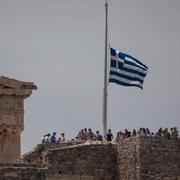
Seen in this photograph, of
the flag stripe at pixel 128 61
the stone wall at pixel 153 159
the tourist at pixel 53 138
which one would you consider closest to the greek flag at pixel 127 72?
the flag stripe at pixel 128 61

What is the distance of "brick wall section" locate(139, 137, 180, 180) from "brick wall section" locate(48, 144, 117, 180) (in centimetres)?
229

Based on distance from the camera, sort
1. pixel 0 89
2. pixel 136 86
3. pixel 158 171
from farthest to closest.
A: pixel 0 89 < pixel 136 86 < pixel 158 171

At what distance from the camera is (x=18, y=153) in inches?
3061

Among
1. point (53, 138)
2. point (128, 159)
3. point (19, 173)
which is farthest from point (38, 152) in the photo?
point (19, 173)

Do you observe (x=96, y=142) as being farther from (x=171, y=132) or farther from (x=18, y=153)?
(x=18, y=153)

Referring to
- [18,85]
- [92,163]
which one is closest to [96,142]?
[92,163]

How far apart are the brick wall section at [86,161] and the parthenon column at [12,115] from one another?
1274cm

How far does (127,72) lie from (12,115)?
30.1 feet

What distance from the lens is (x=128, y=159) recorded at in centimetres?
6444

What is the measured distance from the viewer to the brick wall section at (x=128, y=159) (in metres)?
63.7

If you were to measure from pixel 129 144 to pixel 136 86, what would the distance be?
7.78m

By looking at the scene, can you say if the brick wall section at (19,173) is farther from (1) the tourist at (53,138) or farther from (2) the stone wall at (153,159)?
(1) the tourist at (53,138)

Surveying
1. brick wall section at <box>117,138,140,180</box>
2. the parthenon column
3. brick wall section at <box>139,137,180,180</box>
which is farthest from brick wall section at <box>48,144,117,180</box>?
the parthenon column

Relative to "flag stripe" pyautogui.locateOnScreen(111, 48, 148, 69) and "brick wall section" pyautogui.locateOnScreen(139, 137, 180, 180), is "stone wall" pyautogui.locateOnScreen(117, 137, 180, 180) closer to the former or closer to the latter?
"brick wall section" pyautogui.locateOnScreen(139, 137, 180, 180)
